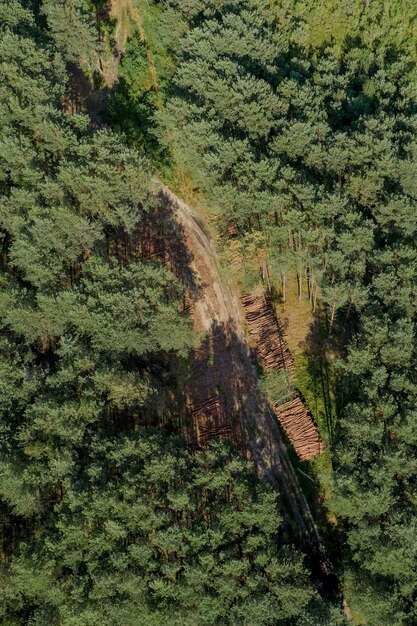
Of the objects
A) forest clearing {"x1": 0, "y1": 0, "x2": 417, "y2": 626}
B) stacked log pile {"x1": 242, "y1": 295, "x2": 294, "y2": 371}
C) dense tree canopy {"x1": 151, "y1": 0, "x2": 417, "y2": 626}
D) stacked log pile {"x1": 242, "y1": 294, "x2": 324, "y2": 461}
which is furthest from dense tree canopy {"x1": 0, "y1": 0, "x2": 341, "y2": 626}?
stacked log pile {"x1": 242, "y1": 295, "x2": 294, "y2": 371}

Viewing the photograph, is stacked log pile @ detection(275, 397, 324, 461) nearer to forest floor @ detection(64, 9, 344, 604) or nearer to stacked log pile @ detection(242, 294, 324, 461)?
stacked log pile @ detection(242, 294, 324, 461)

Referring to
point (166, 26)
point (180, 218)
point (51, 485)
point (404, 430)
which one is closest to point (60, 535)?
point (51, 485)

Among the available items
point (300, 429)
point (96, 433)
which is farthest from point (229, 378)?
point (96, 433)

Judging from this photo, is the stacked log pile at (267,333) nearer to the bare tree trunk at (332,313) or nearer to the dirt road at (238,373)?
the dirt road at (238,373)

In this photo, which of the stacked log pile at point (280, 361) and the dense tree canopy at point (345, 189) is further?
the stacked log pile at point (280, 361)

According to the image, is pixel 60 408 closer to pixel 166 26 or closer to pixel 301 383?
pixel 301 383

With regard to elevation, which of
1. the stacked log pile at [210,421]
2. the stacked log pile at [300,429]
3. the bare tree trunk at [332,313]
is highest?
the bare tree trunk at [332,313]

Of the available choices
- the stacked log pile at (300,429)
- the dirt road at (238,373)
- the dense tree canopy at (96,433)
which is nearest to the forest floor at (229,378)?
the dirt road at (238,373)
